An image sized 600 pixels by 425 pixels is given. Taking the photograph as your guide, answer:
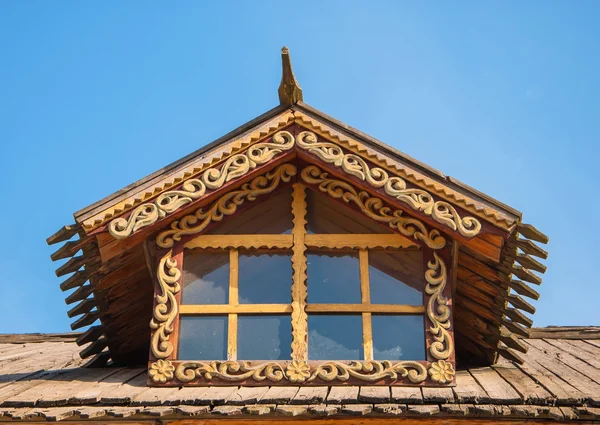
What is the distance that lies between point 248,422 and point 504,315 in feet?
9.14

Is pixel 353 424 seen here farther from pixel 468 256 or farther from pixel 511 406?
pixel 468 256

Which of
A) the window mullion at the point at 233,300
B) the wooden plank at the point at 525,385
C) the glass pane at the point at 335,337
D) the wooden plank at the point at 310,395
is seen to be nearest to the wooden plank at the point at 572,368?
the wooden plank at the point at 525,385

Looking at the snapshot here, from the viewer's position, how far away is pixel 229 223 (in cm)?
941

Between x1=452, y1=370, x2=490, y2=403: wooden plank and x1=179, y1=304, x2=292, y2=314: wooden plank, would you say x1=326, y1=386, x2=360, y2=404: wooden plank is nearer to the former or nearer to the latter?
x1=452, y1=370, x2=490, y2=403: wooden plank

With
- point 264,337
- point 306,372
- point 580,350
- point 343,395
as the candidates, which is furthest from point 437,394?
point 580,350

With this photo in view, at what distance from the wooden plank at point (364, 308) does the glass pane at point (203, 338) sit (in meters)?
0.79

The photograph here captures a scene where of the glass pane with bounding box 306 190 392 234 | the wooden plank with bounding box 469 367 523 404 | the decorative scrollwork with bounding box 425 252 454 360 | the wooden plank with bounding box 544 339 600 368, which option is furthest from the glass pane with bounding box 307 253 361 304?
the wooden plank with bounding box 544 339 600 368

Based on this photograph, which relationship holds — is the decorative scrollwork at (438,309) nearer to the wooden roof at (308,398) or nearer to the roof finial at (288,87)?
the wooden roof at (308,398)

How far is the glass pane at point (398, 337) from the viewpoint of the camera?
28.6ft

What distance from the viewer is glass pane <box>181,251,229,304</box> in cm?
907

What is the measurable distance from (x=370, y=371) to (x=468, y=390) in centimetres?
82

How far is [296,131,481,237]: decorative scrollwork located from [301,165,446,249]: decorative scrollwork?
229 millimetres

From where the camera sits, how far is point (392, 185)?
29.9 feet

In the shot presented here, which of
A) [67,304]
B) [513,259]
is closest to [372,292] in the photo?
[513,259]
